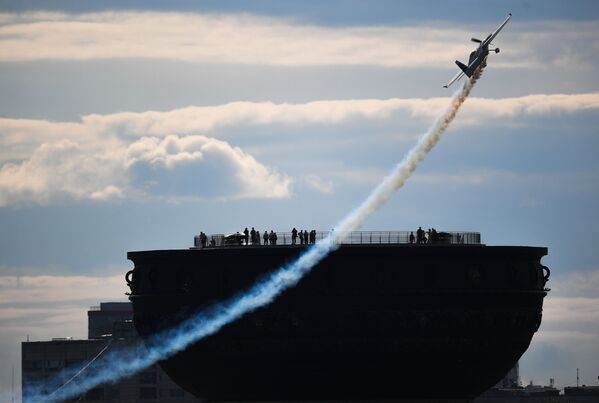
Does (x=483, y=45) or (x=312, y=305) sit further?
(x=483, y=45)

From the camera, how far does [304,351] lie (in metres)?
180

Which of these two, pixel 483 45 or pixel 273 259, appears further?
pixel 483 45

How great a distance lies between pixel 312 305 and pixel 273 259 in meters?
4.94

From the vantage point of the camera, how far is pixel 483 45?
192875 millimetres

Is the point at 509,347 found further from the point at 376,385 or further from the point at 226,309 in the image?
the point at 226,309

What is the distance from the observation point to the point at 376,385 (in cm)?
18200

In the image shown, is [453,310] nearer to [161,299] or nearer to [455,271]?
[455,271]

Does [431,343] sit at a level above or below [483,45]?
below

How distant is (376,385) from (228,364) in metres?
12.4

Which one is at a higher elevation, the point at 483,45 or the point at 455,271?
the point at 483,45

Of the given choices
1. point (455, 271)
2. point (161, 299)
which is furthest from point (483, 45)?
point (161, 299)

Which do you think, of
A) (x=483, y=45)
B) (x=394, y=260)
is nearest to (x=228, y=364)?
(x=394, y=260)

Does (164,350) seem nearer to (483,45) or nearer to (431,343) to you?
(431,343)

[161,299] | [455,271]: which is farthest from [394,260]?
[161,299]
